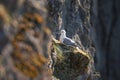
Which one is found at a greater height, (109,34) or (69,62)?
(109,34)

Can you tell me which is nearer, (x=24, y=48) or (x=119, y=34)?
(x=24, y=48)

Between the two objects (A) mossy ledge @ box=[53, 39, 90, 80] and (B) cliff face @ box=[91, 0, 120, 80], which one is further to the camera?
(B) cliff face @ box=[91, 0, 120, 80]

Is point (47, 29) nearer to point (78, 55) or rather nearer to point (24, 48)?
point (24, 48)

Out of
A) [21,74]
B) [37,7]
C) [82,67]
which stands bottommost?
[82,67]

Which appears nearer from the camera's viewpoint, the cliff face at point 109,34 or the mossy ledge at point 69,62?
the mossy ledge at point 69,62

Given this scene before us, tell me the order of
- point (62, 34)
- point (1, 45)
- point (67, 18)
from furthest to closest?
point (67, 18) < point (62, 34) < point (1, 45)

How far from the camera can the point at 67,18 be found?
21703 mm

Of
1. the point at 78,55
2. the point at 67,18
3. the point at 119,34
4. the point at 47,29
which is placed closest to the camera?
the point at 47,29

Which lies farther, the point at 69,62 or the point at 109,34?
the point at 109,34

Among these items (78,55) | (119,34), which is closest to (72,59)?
(78,55)

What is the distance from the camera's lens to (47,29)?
11.1 ft

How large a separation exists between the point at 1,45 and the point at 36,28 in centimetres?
48

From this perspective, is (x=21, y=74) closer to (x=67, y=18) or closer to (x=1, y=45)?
(x=1, y=45)

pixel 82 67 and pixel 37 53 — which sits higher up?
pixel 37 53
